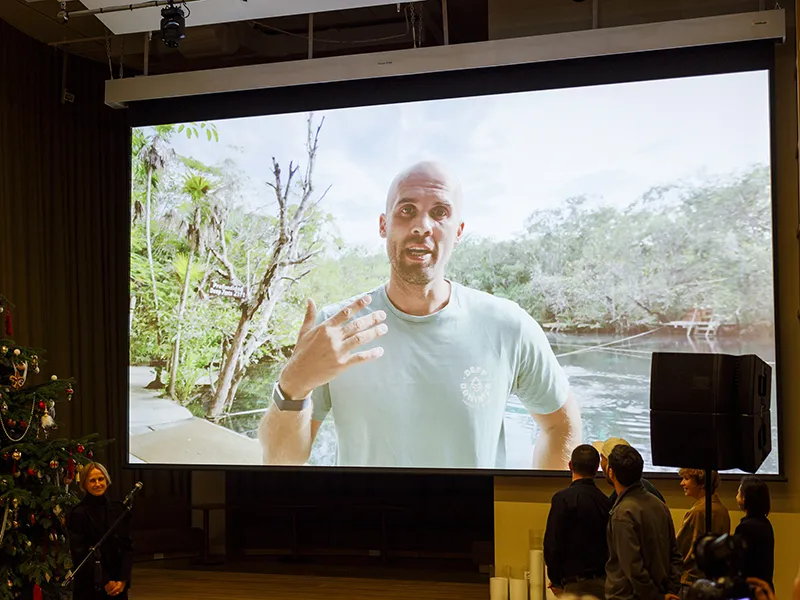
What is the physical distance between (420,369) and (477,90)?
2007 millimetres

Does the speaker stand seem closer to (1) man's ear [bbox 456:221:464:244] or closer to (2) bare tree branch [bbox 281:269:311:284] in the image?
(1) man's ear [bbox 456:221:464:244]

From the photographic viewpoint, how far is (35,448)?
5.38 metres

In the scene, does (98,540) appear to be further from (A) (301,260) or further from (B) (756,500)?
(B) (756,500)

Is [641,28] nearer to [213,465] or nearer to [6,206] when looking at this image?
[213,465]

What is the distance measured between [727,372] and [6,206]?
559 cm

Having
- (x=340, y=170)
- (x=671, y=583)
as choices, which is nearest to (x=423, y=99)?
(x=340, y=170)

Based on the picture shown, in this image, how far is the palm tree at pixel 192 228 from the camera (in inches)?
266

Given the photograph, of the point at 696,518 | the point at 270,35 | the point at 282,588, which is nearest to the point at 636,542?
the point at 696,518

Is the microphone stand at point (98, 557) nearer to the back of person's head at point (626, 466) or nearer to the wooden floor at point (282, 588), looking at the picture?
the wooden floor at point (282, 588)

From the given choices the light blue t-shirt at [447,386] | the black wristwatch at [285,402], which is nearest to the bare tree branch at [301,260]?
the light blue t-shirt at [447,386]

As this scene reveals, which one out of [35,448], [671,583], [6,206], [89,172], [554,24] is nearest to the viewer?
[671,583]

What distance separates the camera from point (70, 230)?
24.9 feet

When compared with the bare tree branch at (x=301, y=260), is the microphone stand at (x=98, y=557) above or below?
below

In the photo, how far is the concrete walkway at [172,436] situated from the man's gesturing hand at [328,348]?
0.58 meters
